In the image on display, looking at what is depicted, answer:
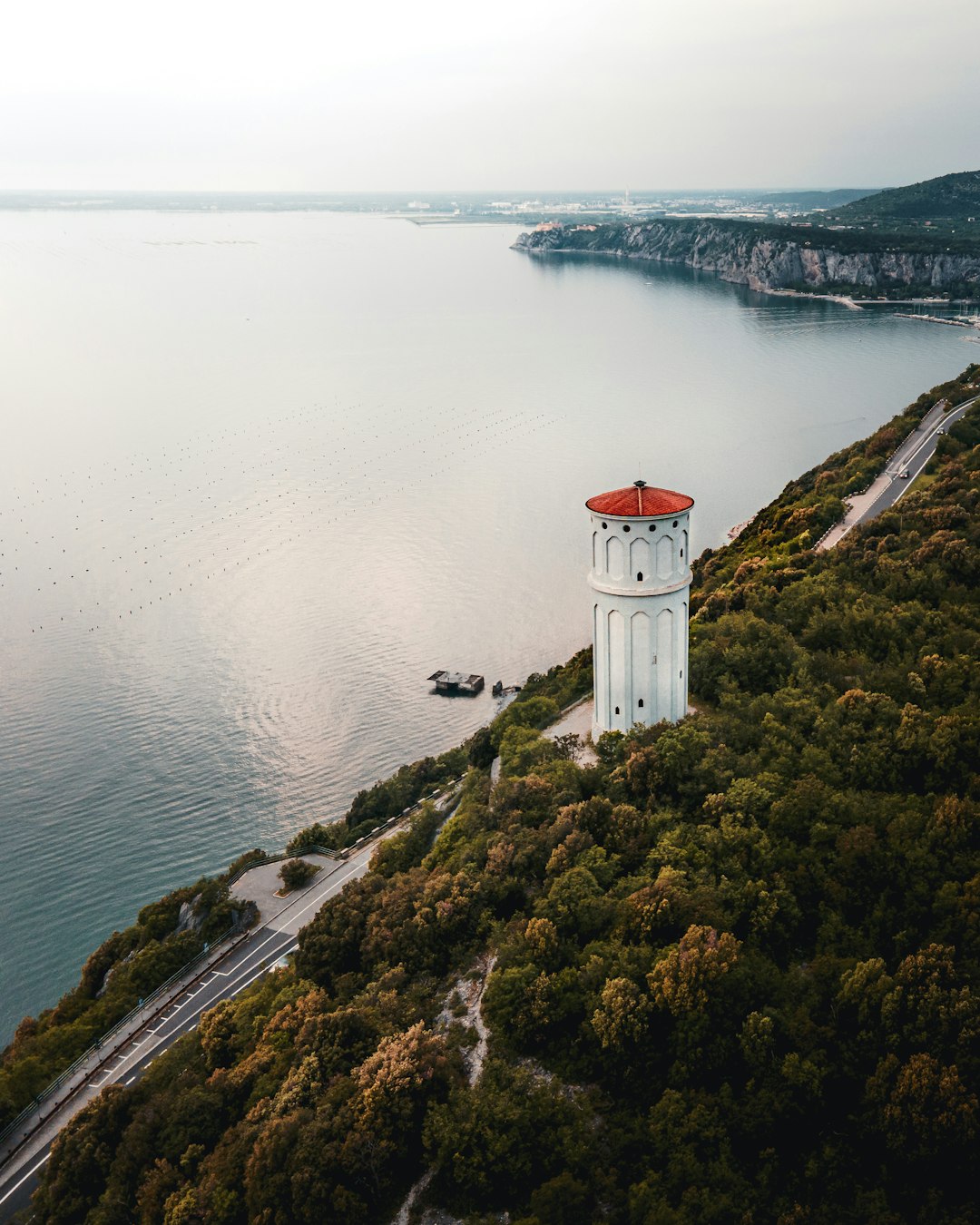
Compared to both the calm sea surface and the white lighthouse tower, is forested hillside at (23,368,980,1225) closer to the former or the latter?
the white lighthouse tower

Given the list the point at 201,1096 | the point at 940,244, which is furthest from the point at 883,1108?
the point at 940,244

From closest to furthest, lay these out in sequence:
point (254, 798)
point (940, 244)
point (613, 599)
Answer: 1. point (613, 599)
2. point (254, 798)
3. point (940, 244)

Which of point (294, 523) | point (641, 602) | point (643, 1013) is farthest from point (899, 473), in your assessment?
point (643, 1013)

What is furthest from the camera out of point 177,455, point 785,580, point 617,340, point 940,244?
point 940,244

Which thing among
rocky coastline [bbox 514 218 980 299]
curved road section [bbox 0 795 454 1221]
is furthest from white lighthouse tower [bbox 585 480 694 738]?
rocky coastline [bbox 514 218 980 299]

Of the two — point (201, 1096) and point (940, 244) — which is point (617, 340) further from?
point (201, 1096)

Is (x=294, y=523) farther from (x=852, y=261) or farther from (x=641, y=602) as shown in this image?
(x=852, y=261)
